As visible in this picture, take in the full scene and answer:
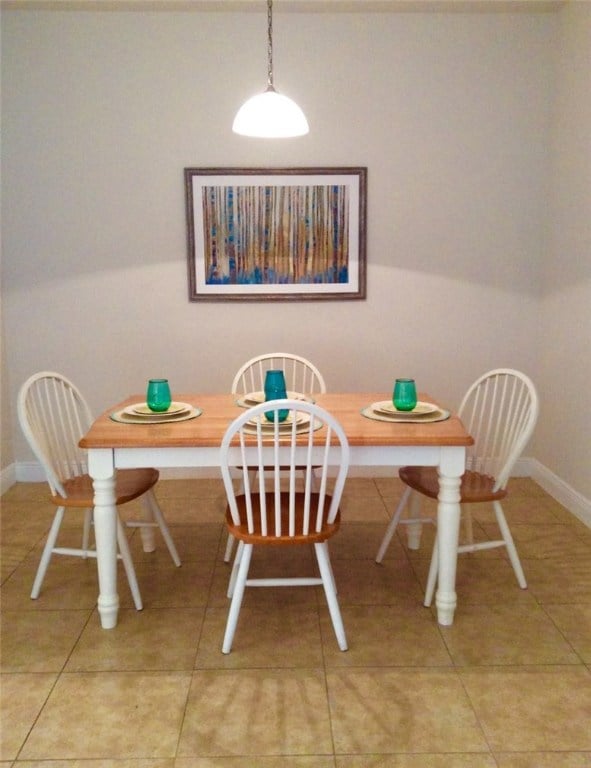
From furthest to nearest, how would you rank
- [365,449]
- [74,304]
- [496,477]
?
1. [74,304]
2. [496,477]
3. [365,449]

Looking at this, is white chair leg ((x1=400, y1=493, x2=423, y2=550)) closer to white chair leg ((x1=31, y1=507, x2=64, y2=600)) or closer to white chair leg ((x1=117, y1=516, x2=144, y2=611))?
white chair leg ((x1=117, y1=516, x2=144, y2=611))

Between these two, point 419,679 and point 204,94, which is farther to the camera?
point 204,94

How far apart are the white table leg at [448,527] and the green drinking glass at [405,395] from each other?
0.30 metres

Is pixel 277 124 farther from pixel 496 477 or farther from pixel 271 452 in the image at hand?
pixel 496 477

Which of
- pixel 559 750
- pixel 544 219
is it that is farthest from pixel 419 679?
pixel 544 219

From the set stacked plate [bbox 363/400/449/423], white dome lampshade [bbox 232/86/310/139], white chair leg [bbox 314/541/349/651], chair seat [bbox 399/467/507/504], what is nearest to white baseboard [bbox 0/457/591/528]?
chair seat [bbox 399/467/507/504]

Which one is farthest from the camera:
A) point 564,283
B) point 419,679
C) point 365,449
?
point 564,283

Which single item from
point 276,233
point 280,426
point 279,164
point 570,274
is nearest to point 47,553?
point 280,426

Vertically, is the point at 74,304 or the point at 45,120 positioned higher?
the point at 45,120

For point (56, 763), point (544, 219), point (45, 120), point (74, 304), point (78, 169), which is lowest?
point (56, 763)

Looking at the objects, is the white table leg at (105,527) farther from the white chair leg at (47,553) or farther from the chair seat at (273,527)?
the chair seat at (273,527)

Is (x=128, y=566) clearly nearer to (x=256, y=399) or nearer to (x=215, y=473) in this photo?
(x=256, y=399)

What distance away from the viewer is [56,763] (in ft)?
5.37

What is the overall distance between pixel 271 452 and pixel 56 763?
3.44ft
